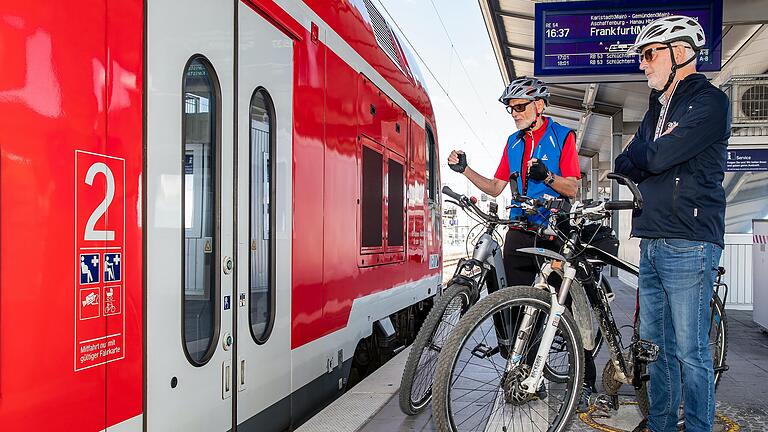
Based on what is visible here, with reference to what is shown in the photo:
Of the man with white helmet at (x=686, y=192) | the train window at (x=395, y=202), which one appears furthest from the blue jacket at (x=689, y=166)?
the train window at (x=395, y=202)

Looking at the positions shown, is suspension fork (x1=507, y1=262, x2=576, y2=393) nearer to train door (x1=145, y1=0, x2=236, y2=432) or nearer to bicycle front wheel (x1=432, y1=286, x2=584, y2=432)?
bicycle front wheel (x1=432, y1=286, x2=584, y2=432)

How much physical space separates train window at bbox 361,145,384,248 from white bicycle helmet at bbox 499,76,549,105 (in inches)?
57.9

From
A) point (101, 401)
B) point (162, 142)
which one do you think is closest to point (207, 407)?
point (101, 401)

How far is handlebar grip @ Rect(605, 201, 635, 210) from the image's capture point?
311cm

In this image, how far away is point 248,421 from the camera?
11.2 ft

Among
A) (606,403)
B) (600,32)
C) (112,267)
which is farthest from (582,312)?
(600,32)

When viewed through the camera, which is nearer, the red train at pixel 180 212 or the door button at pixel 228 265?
the red train at pixel 180 212

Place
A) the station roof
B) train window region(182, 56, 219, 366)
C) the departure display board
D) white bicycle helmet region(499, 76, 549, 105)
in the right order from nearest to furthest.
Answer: train window region(182, 56, 219, 366), white bicycle helmet region(499, 76, 549, 105), the departure display board, the station roof

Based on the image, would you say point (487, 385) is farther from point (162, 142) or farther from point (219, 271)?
point (162, 142)

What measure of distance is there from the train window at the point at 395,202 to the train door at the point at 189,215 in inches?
120

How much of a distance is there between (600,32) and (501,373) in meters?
6.88

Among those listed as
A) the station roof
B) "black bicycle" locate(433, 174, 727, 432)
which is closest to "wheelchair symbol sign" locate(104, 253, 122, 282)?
"black bicycle" locate(433, 174, 727, 432)

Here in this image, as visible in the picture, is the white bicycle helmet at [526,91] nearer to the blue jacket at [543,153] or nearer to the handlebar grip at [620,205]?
the blue jacket at [543,153]

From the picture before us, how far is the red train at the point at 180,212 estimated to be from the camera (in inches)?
80.7
